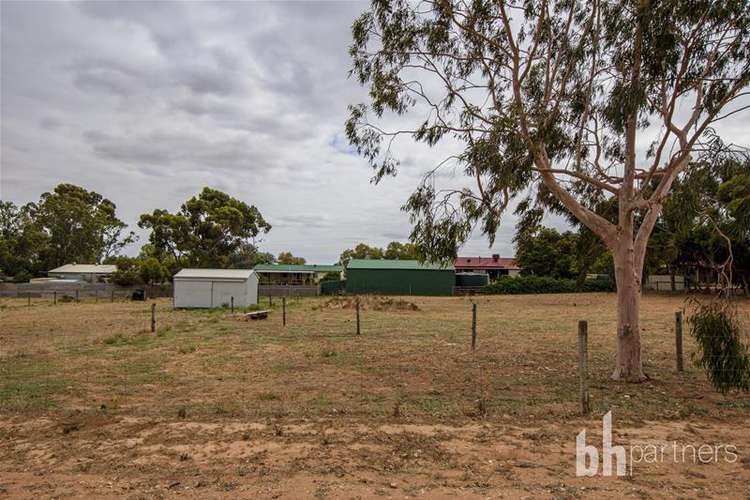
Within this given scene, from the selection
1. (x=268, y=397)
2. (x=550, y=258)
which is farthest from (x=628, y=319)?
(x=550, y=258)

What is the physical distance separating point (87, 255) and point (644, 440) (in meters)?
78.0

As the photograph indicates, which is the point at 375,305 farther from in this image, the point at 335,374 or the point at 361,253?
the point at 361,253

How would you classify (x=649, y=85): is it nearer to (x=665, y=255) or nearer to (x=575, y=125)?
(x=575, y=125)

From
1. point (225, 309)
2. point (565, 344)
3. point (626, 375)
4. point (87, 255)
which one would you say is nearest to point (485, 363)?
point (626, 375)

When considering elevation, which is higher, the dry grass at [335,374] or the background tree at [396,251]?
the background tree at [396,251]

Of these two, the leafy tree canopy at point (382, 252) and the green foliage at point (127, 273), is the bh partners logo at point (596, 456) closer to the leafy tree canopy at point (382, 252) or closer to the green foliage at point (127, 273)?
the green foliage at point (127, 273)

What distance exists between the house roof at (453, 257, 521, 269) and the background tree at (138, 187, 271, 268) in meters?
38.3

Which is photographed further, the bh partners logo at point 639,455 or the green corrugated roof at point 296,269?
the green corrugated roof at point 296,269

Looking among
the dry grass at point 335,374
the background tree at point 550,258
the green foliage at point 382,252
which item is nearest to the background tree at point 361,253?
the green foliage at point 382,252

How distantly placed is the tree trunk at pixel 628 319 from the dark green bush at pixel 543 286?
4569cm

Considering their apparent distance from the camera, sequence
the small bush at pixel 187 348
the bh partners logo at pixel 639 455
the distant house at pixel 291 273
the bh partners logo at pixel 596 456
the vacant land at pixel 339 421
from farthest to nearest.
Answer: the distant house at pixel 291 273 → the small bush at pixel 187 348 → the bh partners logo at pixel 639 455 → the bh partners logo at pixel 596 456 → the vacant land at pixel 339 421

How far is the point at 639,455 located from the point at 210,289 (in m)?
31.7

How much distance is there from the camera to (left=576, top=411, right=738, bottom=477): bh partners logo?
559cm

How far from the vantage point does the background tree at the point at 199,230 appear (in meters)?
57.7
